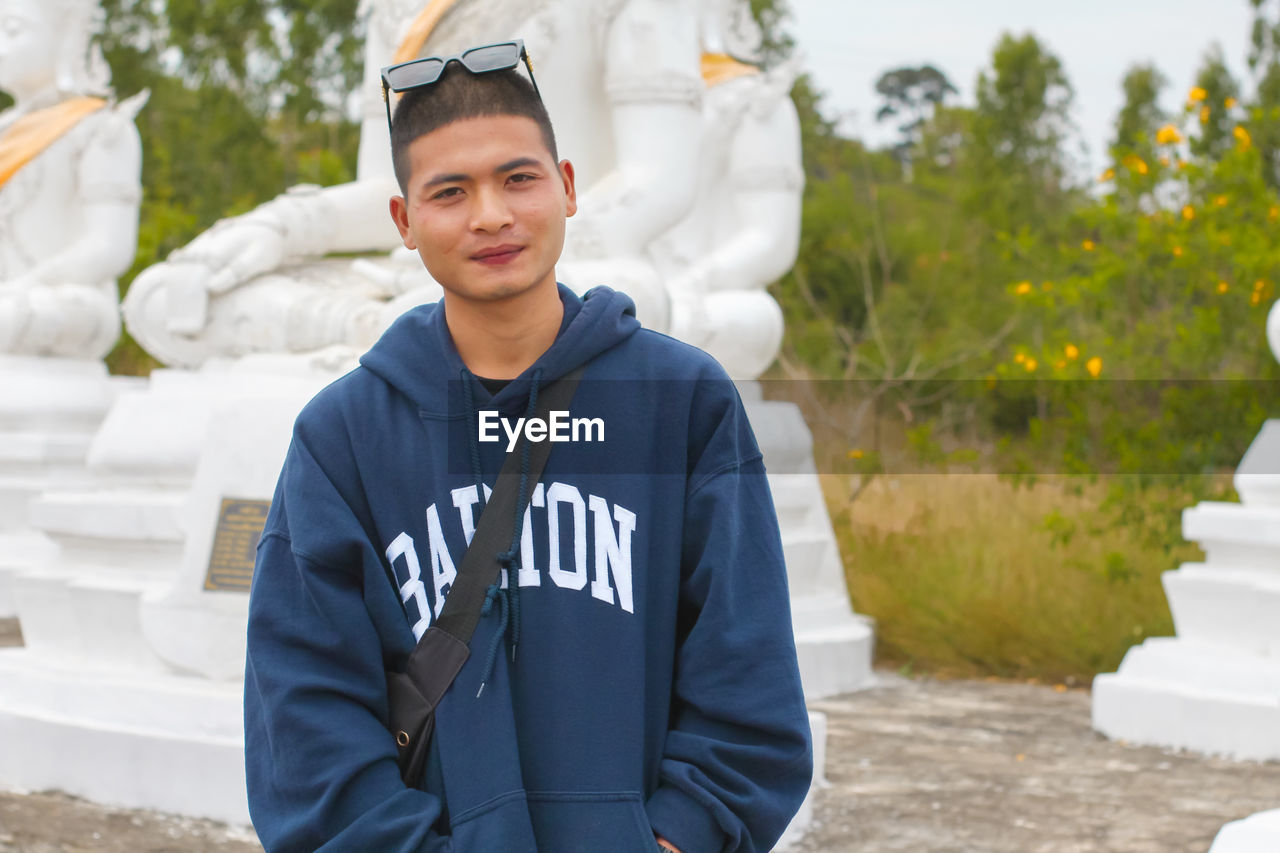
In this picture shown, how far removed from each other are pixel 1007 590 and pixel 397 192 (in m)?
3.02

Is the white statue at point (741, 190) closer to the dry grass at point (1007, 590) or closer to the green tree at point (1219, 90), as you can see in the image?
the dry grass at point (1007, 590)

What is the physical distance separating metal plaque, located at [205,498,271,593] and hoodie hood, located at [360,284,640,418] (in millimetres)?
2630

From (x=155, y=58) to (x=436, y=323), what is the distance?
59.6ft

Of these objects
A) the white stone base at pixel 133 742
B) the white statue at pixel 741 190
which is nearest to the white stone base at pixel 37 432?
the white stone base at pixel 133 742

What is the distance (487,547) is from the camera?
165cm

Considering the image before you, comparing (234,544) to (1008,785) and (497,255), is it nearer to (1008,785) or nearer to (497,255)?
(1008,785)

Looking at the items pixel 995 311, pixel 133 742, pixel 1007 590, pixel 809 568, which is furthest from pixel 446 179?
pixel 995 311

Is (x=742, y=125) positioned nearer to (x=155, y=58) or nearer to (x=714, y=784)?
(x=714, y=784)

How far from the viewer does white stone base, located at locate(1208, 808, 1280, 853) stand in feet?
8.50

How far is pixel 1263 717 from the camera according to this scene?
4926 mm

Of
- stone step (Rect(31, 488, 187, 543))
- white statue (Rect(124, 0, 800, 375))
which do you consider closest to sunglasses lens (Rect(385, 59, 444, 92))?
white statue (Rect(124, 0, 800, 375))

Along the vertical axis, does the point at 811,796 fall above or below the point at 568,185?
below

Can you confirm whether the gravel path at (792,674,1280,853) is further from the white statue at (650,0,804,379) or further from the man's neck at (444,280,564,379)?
the man's neck at (444,280,564,379)

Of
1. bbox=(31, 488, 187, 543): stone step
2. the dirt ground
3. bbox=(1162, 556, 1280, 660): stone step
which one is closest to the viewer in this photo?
the dirt ground
